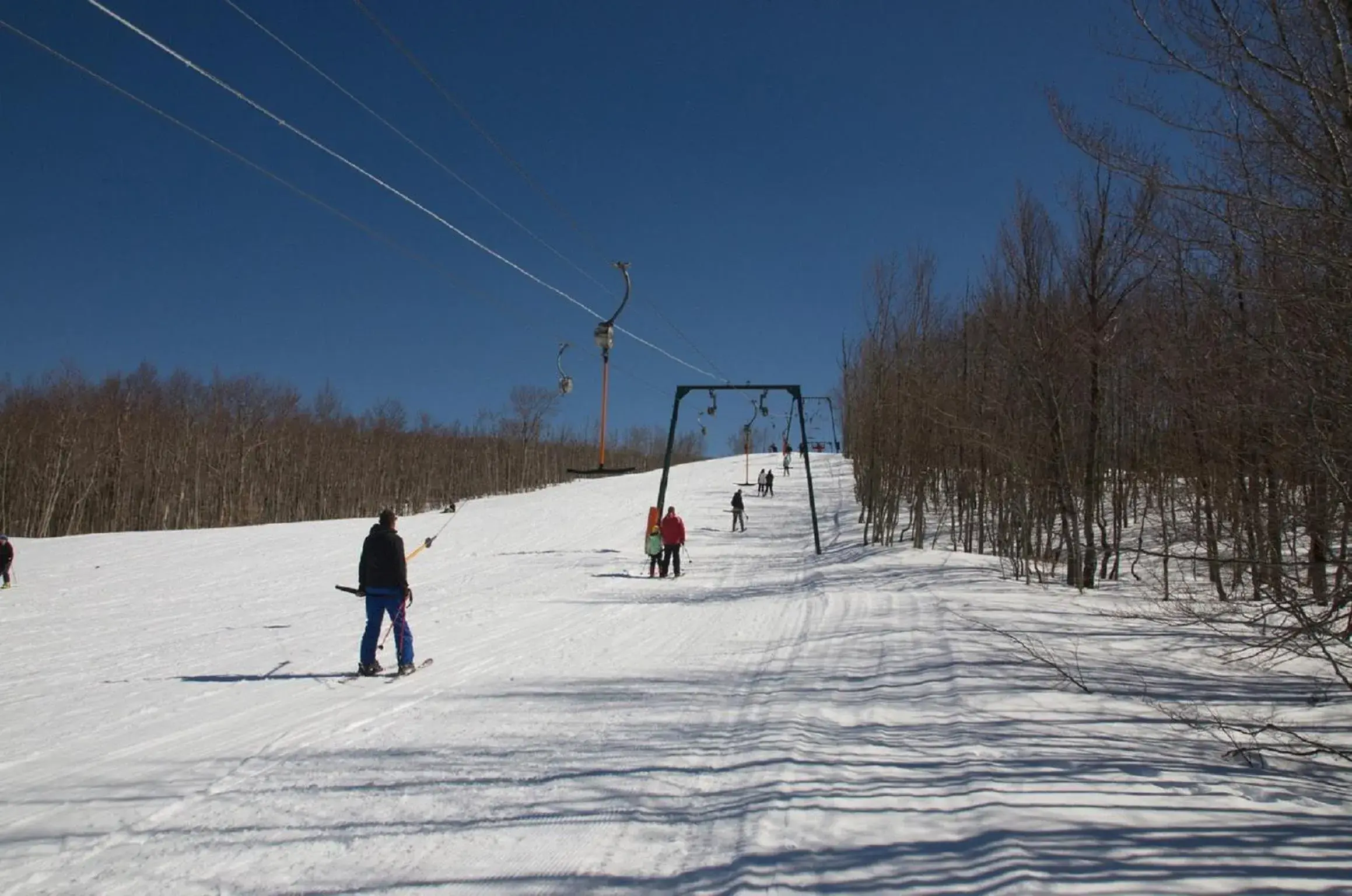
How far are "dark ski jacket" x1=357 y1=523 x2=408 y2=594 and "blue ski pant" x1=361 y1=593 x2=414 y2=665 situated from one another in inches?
4.0

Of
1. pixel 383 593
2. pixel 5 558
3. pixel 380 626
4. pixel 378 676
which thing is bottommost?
pixel 378 676

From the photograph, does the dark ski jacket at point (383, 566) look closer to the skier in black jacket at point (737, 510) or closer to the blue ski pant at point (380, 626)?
the blue ski pant at point (380, 626)

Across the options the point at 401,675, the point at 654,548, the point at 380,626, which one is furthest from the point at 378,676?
the point at 654,548

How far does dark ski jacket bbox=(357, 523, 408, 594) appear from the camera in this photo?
9.81 meters

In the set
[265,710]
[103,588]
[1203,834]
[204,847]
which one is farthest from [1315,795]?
[103,588]

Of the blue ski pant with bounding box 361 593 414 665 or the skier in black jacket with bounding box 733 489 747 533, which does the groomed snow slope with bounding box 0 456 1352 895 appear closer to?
the blue ski pant with bounding box 361 593 414 665

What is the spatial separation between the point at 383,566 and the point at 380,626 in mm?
691

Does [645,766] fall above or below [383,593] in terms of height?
below

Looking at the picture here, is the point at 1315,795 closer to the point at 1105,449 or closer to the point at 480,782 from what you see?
the point at 480,782

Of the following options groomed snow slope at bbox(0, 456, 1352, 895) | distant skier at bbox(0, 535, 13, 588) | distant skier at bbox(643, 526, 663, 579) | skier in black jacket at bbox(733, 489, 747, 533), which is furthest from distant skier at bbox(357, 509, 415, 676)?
skier in black jacket at bbox(733, 489, 747, 533)

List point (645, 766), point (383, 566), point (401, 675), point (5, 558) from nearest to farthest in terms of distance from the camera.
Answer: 1. point (645, 766)
2. point (401, 675)
3. point (383, 566)
4. point (5, 558)

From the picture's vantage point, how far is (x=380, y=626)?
9.76m

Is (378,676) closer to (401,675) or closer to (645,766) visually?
(401,675)

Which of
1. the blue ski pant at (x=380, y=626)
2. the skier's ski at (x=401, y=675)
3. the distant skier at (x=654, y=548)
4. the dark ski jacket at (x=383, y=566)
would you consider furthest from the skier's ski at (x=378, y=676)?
the distant skier at (x=654, y=548)
